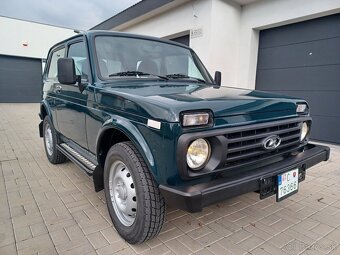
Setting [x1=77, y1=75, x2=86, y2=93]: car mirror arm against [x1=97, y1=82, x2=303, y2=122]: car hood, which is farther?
[x1=77, y1=75, x2=86, y2=93]: car mirror arm

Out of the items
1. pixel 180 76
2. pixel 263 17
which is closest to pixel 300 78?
pixel 263 17

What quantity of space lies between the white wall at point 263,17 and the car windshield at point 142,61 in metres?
3.62

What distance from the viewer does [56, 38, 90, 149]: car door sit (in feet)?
9.39

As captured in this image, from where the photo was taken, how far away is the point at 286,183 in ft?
6.88

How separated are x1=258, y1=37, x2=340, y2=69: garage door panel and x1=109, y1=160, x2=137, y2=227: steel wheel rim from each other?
5276 millimetres

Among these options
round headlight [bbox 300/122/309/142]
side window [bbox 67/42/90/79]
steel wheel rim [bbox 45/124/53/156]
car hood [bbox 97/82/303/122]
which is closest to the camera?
car hood [bbox 97/82/303/122]

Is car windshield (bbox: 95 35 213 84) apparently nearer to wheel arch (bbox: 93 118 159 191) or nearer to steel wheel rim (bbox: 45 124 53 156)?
wheel arch (bbox: 93 118 159 191)

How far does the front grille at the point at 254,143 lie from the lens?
1.82 metres

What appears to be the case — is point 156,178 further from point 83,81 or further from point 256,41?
point 256,41

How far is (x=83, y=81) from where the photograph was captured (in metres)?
2.82

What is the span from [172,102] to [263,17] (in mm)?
5657

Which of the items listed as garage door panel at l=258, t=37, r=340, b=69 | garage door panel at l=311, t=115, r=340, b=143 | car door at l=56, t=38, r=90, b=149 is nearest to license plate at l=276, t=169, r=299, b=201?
car door at l=56, t=38, r=90, b=149

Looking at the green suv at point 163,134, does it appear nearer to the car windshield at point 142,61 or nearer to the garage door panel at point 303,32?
the car windshield at point 142,61

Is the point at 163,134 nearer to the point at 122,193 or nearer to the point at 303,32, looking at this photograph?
the point at 122,193
